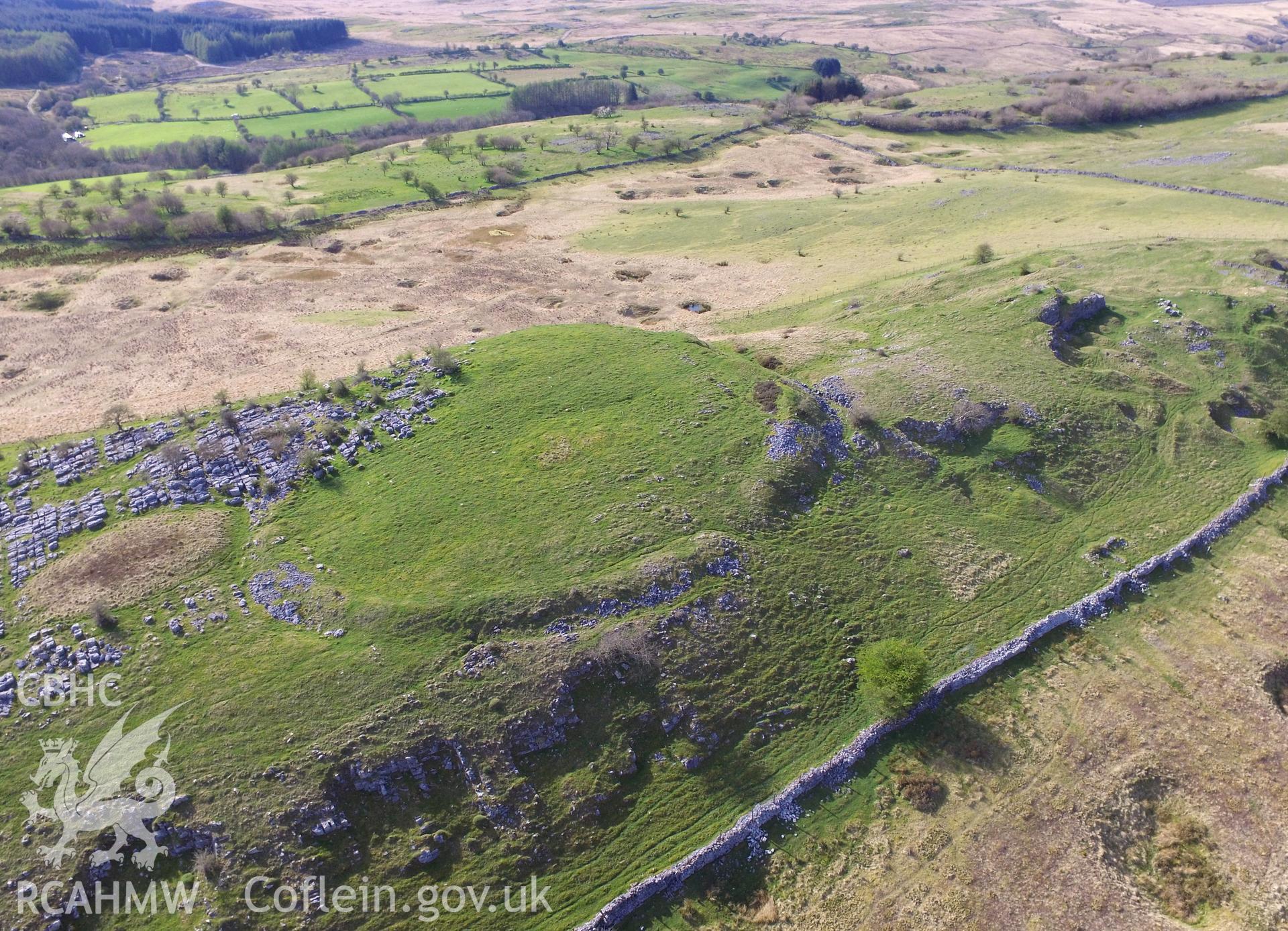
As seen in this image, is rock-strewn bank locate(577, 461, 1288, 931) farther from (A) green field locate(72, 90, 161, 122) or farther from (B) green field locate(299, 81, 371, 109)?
(A) green field locate(72, 90, 161, 122)

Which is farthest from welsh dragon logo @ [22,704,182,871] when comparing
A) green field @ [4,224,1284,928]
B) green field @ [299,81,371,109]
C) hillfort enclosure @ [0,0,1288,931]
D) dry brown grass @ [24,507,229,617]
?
green field @ [299,81,371,109]

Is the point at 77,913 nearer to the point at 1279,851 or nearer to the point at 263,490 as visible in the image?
the point at 263,490

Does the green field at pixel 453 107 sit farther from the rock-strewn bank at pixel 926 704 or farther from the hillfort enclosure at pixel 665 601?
the rock-strewn bank at pixel 926 704

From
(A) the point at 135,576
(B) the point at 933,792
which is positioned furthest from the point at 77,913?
(B) the point at 933,792

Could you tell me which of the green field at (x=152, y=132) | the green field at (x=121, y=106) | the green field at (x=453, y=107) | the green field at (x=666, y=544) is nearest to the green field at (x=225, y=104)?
the green field at (x=121, y=106)

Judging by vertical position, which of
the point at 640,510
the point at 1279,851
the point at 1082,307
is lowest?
the point at 1279,851
